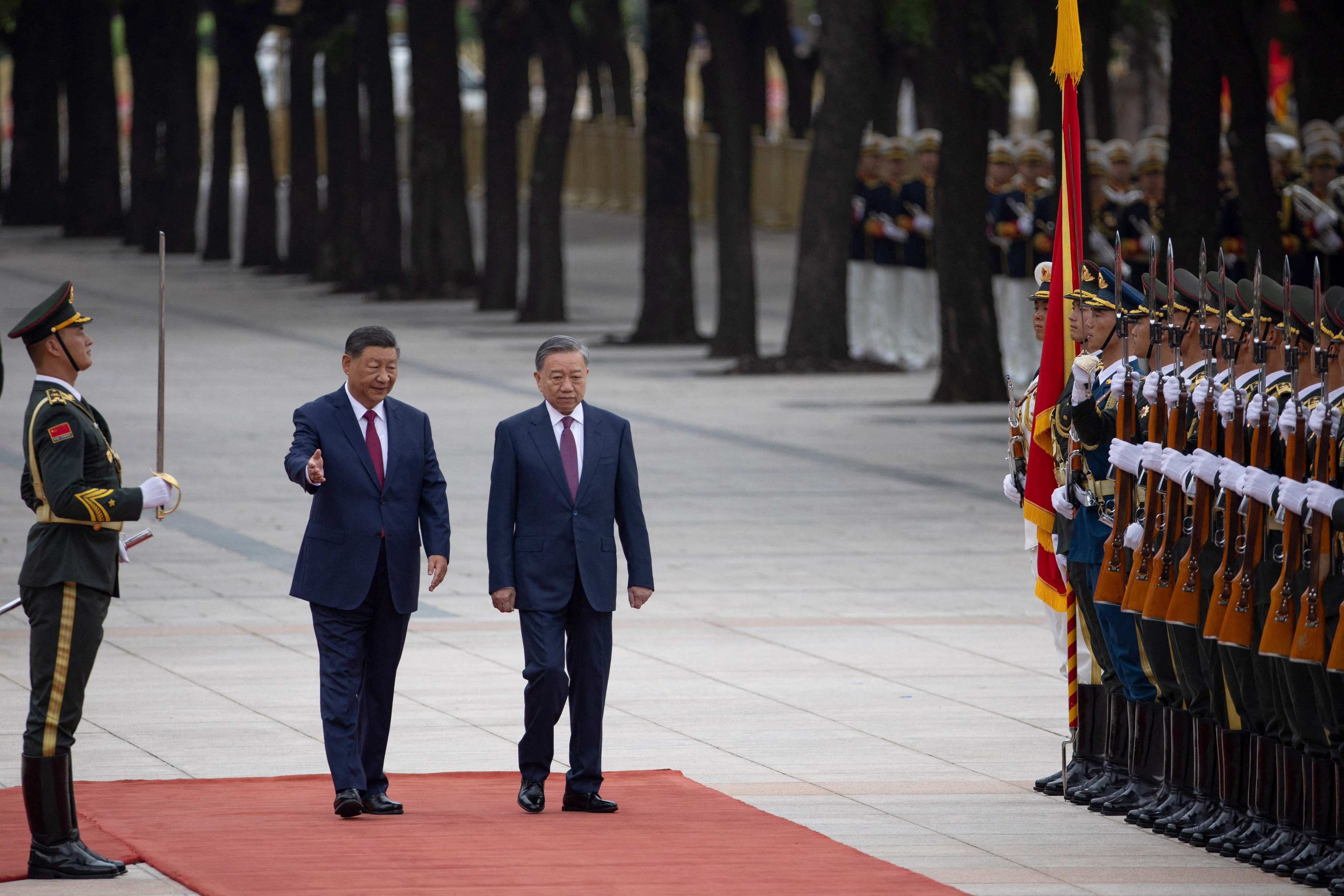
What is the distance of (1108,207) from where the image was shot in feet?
79.4

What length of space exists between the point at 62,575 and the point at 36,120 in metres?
42.8

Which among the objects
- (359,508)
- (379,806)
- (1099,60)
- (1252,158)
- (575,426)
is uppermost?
(1099,60)

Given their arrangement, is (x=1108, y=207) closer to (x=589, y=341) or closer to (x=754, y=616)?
(x=589, y=341)

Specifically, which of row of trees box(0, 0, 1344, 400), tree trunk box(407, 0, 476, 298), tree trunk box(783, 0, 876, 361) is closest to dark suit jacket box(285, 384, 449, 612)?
row of trees box(0, 0, 1344, 400)

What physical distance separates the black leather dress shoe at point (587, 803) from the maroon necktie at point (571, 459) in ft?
3.41

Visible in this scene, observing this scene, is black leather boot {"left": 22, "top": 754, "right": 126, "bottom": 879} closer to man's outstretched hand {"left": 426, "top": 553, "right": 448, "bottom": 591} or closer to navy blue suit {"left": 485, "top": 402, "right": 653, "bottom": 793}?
man's outstretched hand {"left": 426, "top": 553, "right": 448, "bottom": 591}

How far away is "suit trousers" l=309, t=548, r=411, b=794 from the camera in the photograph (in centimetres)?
834

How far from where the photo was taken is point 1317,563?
24.2ft

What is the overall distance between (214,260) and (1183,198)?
1011 inches

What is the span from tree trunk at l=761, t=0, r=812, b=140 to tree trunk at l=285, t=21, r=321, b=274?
8.09 m

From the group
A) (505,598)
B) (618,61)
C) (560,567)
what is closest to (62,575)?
(505,598)

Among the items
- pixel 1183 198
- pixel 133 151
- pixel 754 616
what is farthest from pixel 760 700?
pixel 133 151

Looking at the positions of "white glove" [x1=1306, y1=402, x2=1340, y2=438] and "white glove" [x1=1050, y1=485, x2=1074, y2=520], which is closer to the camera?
"white glove" [x1=1306, y1=402, x2=1340, y2=438]

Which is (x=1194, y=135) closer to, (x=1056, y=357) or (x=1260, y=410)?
(x=1056, y=357)
